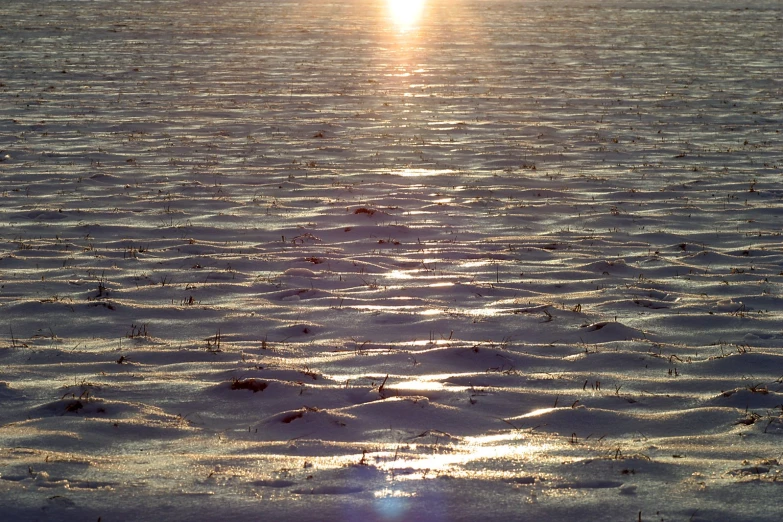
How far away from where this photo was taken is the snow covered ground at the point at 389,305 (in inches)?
157

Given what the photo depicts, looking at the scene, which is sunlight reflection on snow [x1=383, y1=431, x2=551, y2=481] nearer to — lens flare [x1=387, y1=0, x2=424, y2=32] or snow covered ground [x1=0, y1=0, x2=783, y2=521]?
snow covered ground [x1=0, y1=0, x2=783, y2=521]

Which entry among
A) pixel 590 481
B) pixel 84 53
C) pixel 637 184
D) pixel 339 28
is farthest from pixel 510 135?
pixel 339 28

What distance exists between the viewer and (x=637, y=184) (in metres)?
9.87

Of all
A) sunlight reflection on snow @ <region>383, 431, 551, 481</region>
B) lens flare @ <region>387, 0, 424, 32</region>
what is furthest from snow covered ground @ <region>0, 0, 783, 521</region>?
lens flare @ <region>387, 0, 424, 32</region>

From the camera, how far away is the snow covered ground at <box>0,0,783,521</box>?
4.00m

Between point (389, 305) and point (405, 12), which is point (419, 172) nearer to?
point (389, 305)

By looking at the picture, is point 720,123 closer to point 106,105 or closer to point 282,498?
point 106,105

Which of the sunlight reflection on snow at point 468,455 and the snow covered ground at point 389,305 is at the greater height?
A: the snow covered ground at point 389,305

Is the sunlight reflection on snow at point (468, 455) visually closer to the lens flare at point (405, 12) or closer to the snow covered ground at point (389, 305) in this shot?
the snow covered ground at point (389, 305)

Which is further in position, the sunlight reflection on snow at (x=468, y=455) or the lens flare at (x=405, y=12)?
the lens flare at (x=405, y=12)

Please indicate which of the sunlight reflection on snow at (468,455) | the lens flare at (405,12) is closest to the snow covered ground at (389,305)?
the sunlight reflection on snow at (468,455)

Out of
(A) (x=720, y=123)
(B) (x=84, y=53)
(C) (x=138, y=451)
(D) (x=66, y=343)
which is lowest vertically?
(C) (x=138, y=451)

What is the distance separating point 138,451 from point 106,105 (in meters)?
10.7

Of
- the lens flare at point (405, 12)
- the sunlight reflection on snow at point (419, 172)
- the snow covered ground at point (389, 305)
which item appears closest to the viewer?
the snow covered ground at point (389, 305)
